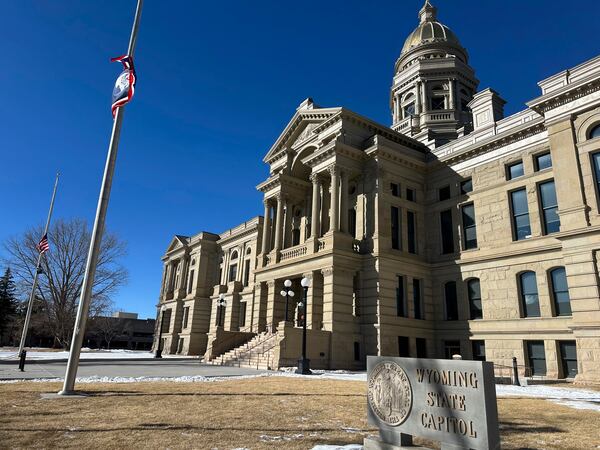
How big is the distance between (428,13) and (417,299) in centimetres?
4571

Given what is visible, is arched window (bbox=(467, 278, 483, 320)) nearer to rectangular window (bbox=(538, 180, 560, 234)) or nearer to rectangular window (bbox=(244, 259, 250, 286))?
rectangular window (bbox=(538, 180, 560, 234))

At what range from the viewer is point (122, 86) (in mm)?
15133

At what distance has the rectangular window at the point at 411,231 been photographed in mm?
32812

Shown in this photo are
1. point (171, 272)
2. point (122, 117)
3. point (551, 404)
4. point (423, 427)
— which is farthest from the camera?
point (171, 272)

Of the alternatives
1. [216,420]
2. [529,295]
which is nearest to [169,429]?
[216,420]

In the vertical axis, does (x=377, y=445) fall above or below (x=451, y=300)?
below

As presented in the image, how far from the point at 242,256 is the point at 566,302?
129ft

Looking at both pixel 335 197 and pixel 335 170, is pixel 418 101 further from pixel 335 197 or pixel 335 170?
pixel 335 197

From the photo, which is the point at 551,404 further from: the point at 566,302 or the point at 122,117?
the point at 122,117

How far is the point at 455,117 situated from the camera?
47.1 meters

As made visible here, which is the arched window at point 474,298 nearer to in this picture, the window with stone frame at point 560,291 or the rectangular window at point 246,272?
the window with stone frame at point 560,291

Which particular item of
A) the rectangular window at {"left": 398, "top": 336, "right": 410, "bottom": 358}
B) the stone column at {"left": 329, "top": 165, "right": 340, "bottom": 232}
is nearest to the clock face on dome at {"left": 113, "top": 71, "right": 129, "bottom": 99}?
the stone column at {"left": 329, "top": 165, "right": 340, "bottom": 232}

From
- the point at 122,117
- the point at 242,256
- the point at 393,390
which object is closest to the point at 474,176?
the point at 122,117

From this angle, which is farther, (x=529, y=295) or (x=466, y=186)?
(x=466, y=186)
